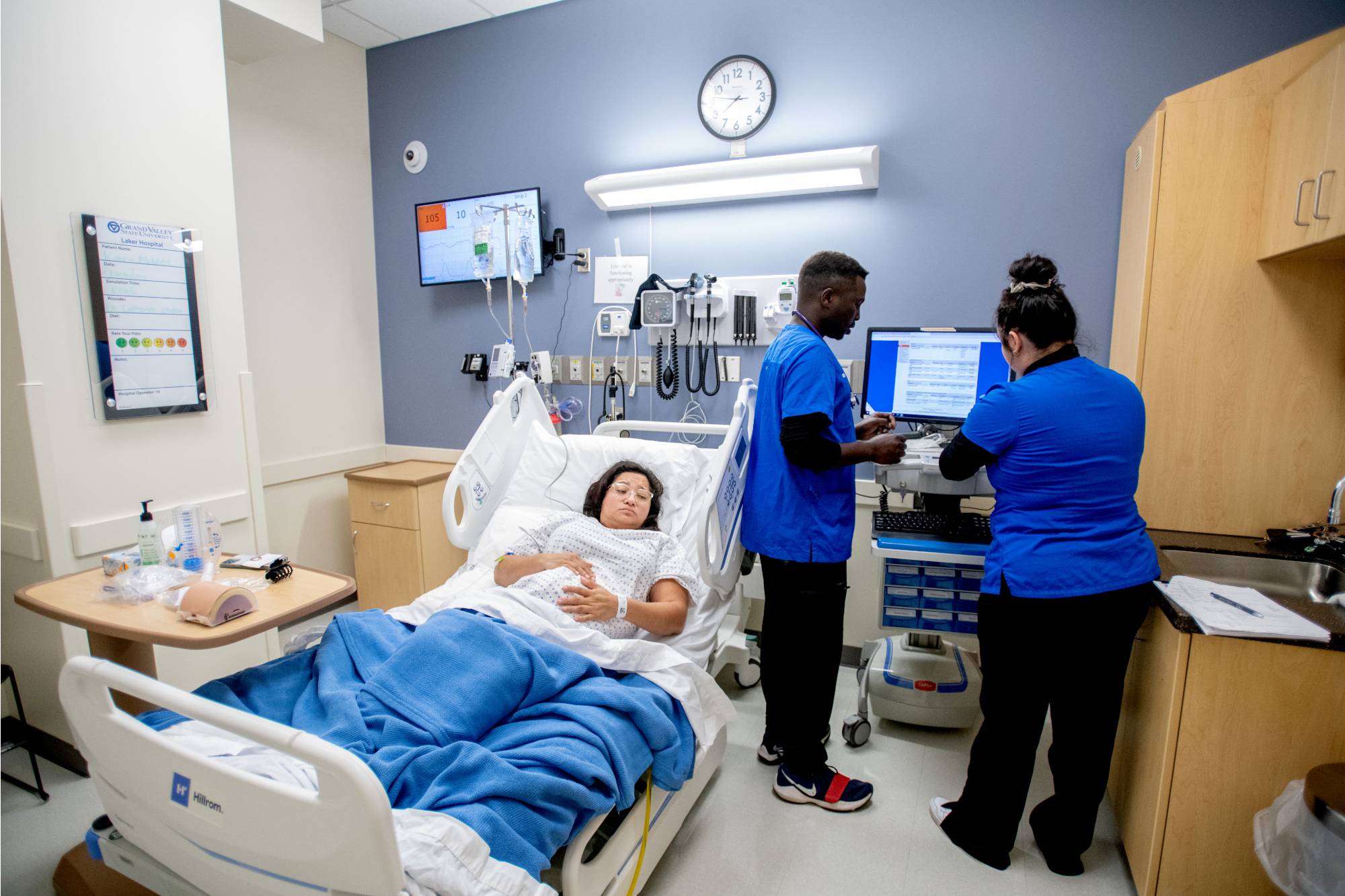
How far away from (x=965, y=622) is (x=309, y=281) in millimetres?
3192

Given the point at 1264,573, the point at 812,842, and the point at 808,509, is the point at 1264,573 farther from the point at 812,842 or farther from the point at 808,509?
the point at 812,842

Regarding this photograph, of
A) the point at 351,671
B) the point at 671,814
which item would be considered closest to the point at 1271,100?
the point at 671,814

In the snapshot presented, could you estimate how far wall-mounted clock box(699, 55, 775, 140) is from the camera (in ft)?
9.13

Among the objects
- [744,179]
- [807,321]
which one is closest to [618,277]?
[744,179]

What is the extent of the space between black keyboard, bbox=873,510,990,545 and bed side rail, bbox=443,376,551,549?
1307 millimetres

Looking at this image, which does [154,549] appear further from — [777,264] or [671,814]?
[777,264]

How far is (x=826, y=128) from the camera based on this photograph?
2.73 m

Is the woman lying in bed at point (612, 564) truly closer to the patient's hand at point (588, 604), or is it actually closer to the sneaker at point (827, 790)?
the patient's hand at point (588, 604)

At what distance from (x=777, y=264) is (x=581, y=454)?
1.12 m

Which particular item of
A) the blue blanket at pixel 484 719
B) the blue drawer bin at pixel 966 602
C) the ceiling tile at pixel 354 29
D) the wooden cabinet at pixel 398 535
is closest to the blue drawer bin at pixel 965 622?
the blue drawer bin at pixel 966 602

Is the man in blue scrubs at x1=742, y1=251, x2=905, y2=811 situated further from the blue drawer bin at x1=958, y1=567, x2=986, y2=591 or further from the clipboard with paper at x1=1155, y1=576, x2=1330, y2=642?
the clipboard with paper at x1=1155, y1=576, x2=1330, y2=642

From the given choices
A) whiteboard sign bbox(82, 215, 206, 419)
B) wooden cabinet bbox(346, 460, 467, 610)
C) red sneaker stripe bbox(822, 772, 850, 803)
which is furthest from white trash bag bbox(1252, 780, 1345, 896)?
whiteboard sign bbox(82, 215, 206, 419)

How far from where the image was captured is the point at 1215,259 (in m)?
1.96

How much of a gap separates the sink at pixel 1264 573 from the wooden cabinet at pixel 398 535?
2.77 meters
